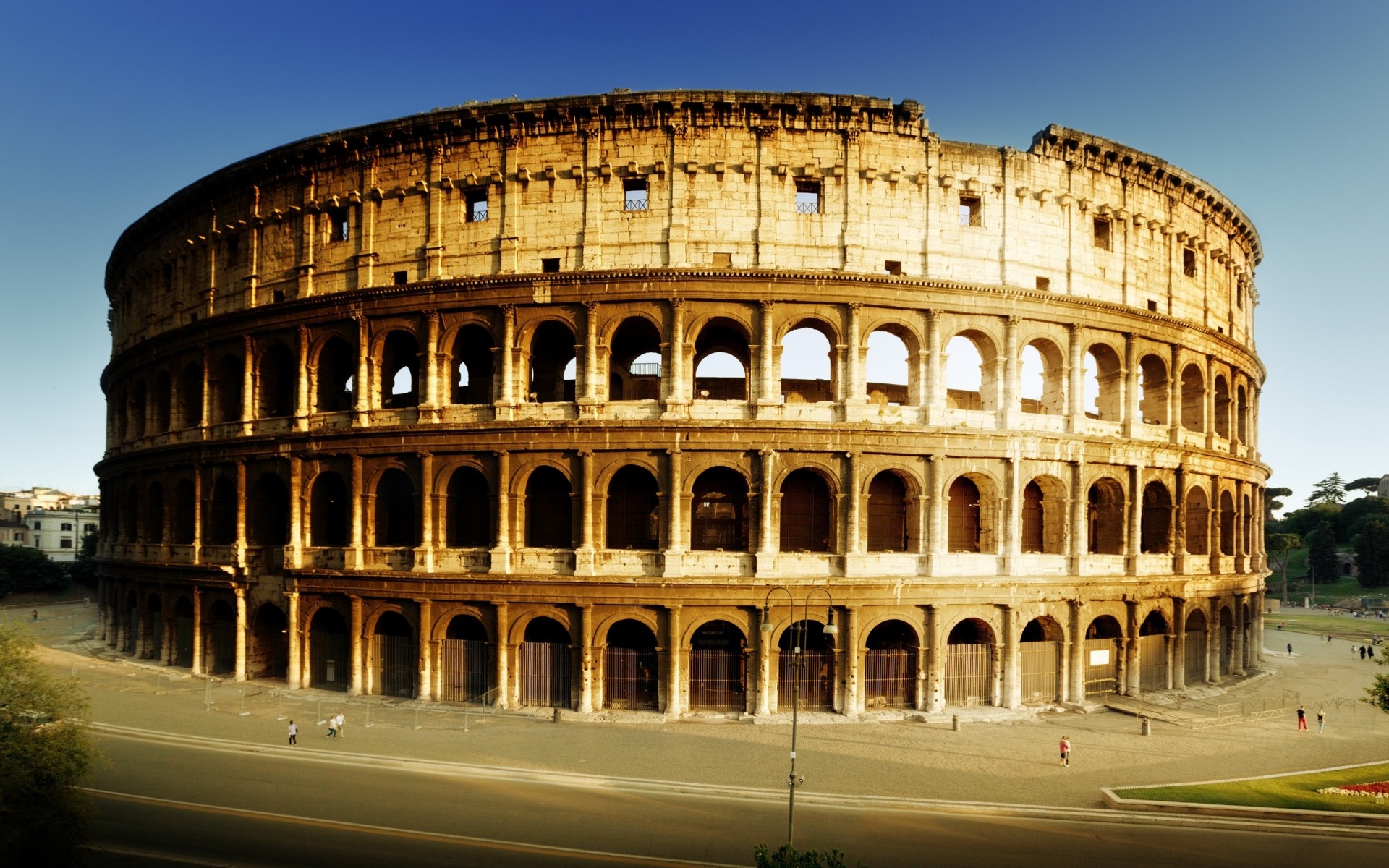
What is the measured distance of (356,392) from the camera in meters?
28.2

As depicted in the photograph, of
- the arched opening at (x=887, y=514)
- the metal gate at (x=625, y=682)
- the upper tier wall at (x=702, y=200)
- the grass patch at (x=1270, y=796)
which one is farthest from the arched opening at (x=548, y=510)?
the grass patch at (x=1270, y=796)

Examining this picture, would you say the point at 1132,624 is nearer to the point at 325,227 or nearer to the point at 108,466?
the point at 325,227

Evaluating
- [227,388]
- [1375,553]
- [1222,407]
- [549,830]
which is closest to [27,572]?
[227,388]

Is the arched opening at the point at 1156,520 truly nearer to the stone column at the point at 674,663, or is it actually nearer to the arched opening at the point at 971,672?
the arched opening at the point at 971,672

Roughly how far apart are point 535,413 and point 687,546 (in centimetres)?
686

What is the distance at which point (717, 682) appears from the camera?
83.0 ft

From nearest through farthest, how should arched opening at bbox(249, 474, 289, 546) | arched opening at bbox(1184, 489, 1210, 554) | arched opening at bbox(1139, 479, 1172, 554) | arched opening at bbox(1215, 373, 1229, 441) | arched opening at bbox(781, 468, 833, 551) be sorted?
arched opening at bbox(781, 468, 833, 551), arched opening at bbox(249, 474, 289, 546), arched opening at bbox(1139, 479, 1172, 554), arched opening at bbox(1184, 489, 1210, 554), arched opening at bbox(1215, 373, 1229, 441)

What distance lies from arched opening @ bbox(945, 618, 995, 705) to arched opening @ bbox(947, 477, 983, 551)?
107 inches

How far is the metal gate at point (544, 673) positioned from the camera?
84.6 ft

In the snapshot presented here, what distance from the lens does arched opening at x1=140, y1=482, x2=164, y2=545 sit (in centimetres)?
3478

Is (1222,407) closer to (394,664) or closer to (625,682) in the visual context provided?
(625,682)

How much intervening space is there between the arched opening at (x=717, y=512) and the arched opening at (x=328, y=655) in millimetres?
13592

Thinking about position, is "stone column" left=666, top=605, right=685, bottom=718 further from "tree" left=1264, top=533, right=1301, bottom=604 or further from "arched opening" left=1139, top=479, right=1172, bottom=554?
"tree" left=1264, top=533, right=1301, bottom=604

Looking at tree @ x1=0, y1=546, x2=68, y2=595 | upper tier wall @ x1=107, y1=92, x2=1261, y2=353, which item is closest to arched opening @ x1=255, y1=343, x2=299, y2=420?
upper tier wall @ x1=107, y1=92, x2=1261, y2=353
